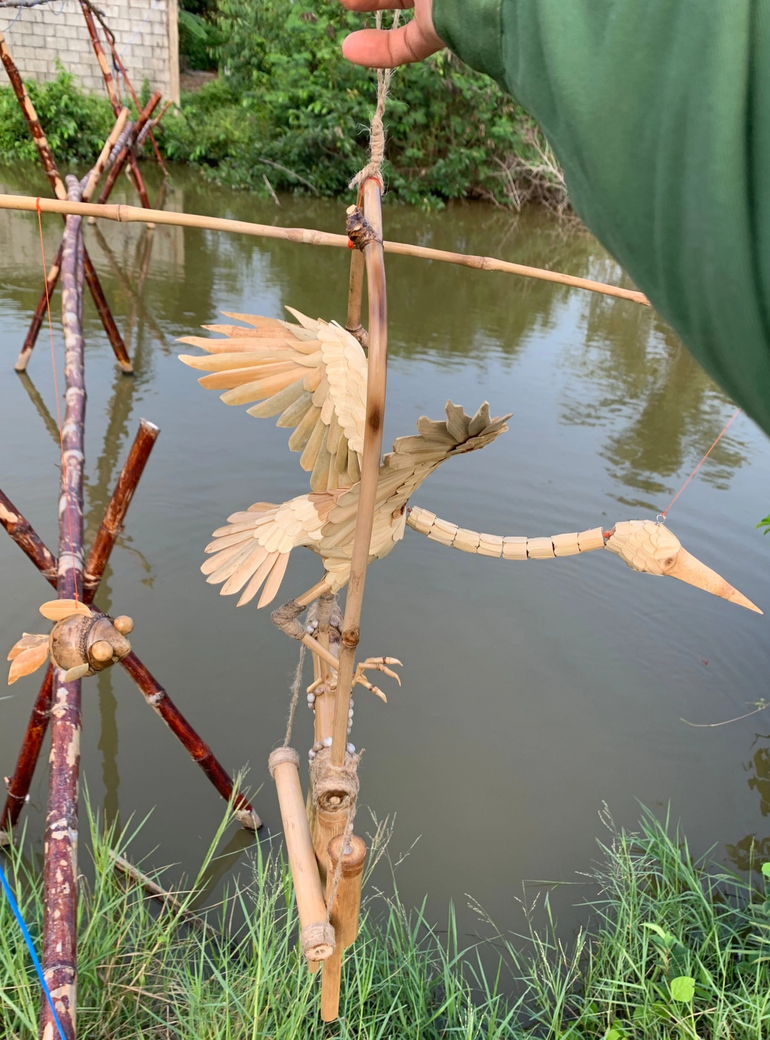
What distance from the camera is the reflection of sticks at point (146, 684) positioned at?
62.2 inches

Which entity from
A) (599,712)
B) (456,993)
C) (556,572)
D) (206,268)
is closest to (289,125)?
(206,268)

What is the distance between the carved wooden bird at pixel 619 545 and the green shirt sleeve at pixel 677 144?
34.8 inches

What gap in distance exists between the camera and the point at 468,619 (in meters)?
2.69

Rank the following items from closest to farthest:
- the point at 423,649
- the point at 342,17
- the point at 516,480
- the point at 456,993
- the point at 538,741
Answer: the point at 456,993 < the point at 538,741 < the point at 423,649 < the point at 516,480 < the point at 342,17

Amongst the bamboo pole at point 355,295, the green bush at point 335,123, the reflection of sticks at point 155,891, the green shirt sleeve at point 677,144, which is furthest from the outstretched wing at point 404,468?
the green bush at point 335,123

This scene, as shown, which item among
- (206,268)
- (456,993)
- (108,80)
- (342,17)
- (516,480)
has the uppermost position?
(342,17)

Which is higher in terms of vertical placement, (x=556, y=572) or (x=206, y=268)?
(x=206, y=268)

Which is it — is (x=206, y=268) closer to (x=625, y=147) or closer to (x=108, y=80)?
(x=108, y=80)

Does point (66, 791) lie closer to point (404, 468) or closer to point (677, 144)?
point (404, 468)

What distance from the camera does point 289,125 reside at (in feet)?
27.5

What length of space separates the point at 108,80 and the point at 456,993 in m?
4.33

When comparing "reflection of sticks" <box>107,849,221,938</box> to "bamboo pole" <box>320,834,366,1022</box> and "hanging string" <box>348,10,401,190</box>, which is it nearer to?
"bamboo pole" <box>320,834,366,1022</box>

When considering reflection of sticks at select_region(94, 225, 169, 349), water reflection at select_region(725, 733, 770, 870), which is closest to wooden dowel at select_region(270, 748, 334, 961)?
water reflection at select_region(725, 733, 770, 870)

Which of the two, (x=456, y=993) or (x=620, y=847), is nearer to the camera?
(x=456, y=993)
